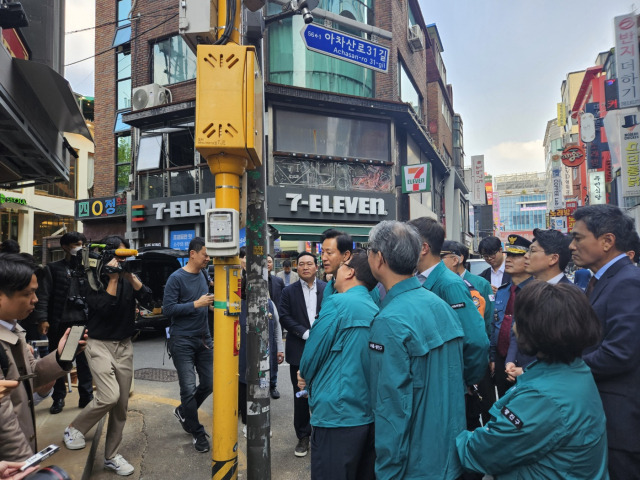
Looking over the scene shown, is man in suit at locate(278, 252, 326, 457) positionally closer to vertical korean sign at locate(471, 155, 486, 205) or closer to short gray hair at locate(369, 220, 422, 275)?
short gray hair at locate(369, 220, 422, 275)

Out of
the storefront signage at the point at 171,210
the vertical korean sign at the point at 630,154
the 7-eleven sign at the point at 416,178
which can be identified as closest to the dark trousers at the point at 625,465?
the 7-eleven sign at the point at 416,178

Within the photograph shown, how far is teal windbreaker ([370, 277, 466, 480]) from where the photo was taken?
1.98m

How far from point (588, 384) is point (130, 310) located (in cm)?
377

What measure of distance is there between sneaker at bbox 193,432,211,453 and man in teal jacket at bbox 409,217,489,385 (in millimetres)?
2797

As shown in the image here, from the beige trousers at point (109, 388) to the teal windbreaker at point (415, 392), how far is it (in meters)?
2.66

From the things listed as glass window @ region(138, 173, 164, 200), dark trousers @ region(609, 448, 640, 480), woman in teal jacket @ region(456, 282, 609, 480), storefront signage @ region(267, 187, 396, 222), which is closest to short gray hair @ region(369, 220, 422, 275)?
woman in teal jacket @ region(456, 282, 609, 480)

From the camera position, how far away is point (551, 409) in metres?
1.67

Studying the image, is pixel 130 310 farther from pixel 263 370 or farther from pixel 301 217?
pixel 301 217

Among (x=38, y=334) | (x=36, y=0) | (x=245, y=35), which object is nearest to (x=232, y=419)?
(x=245, y=35)

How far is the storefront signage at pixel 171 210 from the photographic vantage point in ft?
49.0

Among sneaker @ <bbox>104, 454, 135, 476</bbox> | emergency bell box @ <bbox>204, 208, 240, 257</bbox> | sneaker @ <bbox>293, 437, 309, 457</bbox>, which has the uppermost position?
emergency bell box @ <bbox>204, 208, 240, 257</bbox>

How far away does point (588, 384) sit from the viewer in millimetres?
1758

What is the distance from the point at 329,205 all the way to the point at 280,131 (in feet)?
9.90

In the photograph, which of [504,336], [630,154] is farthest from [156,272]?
[630,154]
